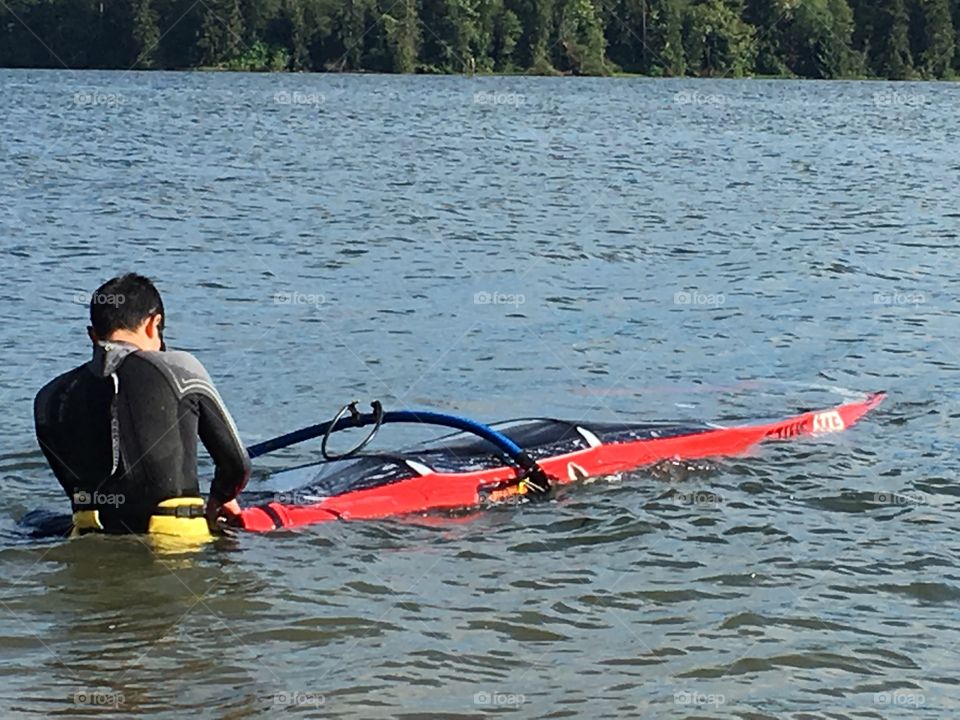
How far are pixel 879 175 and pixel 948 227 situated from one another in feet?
26.0

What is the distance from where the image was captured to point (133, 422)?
264 inches

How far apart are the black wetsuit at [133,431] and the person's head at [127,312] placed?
0.18ft

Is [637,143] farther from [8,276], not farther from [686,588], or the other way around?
[686,588]

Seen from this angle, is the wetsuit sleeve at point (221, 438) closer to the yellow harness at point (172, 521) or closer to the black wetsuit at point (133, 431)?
the black wetsuit at point (133, 431)

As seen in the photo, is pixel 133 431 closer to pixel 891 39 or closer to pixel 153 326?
pixel 153 326

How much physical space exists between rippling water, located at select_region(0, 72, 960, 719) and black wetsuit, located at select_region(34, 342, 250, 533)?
0.35m

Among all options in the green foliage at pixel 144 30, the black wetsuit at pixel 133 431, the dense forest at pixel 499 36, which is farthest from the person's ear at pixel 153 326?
the green foliage at pixel 144 30

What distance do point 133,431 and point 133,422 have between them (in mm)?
42

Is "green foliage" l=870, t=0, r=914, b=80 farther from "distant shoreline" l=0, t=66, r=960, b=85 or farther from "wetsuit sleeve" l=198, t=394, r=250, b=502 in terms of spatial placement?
"wetsuit sleeve" l=198, t=394, r=250, b=502

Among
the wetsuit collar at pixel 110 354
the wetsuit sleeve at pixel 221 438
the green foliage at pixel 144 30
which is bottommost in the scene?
the wetsuit sleeve at pixel 221 438

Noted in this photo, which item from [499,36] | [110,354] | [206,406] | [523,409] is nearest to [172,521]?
[206,406]

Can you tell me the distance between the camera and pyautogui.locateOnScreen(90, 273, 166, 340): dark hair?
260 inches

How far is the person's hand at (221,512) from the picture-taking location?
721cm

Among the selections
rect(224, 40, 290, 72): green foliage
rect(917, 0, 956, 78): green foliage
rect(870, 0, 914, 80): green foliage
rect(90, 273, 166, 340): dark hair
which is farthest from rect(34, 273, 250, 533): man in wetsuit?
rect(917, 0, 956, 78): green foliage
